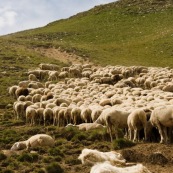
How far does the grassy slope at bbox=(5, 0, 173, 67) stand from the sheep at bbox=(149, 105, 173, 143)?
3727 cm

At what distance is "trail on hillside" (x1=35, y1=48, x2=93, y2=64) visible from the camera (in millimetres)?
53781

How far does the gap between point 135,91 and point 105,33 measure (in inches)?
2039

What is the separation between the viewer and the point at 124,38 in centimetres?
7275

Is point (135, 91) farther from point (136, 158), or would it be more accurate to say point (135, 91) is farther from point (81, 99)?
point (136, 158)

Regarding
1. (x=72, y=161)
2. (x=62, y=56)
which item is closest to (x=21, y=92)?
(x=72, y=161)

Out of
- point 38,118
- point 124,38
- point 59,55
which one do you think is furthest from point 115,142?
point 124,38

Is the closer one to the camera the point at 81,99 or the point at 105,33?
the point at 81,99

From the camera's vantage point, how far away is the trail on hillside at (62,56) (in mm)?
53781

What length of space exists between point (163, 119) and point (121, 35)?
61.3 meters

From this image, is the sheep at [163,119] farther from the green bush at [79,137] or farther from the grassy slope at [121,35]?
the grassy slope at [121,35]

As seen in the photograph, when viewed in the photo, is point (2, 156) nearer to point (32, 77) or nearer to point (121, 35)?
point (32, 77)

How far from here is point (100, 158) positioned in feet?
39.1

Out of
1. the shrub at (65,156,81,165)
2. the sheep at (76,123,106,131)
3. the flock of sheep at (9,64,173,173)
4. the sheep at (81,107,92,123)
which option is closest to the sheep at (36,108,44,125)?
the flock of sheep at (9,64,173,173)

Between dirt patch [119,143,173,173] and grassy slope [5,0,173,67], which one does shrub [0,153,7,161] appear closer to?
dirt patch [119,143,173,173]
